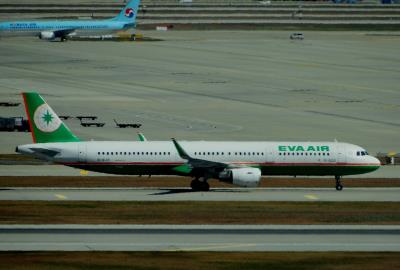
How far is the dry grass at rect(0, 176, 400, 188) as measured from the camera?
79312mm

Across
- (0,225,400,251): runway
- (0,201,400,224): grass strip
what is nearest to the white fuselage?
(0,201,400,224): grass strip

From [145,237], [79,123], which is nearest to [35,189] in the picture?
[145,237]

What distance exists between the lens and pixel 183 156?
74.6 metres

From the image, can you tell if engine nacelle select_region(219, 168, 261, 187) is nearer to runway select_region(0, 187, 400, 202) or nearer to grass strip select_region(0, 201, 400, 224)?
runway select_region(0, 187, 400, 202)

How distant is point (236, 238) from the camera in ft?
188

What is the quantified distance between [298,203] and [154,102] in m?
63.2

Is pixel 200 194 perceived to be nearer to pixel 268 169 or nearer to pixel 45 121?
pixel 268 169

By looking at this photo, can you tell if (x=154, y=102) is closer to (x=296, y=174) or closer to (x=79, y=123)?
(x=79, y=123)

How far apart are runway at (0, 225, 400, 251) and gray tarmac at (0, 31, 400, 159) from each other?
128 feet

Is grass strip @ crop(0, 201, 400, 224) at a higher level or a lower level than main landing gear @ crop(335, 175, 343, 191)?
lower

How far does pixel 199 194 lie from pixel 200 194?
9cm

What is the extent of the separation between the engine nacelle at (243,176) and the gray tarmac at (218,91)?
2477cm

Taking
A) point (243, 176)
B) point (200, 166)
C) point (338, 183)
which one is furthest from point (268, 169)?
point (338, 183)

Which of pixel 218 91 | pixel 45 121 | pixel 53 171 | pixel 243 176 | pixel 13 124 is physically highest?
pixel 218 91
